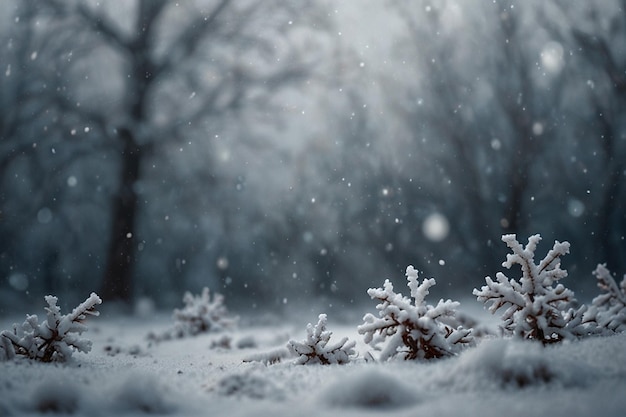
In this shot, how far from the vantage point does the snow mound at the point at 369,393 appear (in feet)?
6.95

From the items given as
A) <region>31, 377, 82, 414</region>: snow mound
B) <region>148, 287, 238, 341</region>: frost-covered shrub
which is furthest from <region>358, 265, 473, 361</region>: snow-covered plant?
<region>148, 287, 238, 341</region>: frost-covered shrub

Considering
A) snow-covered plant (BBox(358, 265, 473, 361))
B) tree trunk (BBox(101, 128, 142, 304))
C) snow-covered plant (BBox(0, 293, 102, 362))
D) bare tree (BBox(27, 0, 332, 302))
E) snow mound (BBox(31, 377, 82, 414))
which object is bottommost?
snow mound (BBox(31, 377, 82, 414))

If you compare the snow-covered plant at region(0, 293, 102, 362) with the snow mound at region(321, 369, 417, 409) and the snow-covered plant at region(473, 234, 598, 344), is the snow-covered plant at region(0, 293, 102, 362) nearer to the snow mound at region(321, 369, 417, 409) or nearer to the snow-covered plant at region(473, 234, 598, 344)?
the snow mound at region(321, 369, 417, 409)

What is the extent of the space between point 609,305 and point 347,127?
1172 centimetres

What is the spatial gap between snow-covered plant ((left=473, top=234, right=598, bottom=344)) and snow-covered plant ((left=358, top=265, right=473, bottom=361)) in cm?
27

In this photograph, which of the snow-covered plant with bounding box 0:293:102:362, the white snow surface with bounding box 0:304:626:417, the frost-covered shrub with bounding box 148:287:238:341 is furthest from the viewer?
the frost-covered shrub with bounding box 148:287:238:341

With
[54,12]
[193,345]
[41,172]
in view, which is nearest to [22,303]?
[41,172]

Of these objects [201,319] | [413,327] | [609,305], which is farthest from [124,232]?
[413,327]

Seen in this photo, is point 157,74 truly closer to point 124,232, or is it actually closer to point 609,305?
point 124,232

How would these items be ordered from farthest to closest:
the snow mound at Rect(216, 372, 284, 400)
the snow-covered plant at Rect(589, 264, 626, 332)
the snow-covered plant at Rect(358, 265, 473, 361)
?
1. the snow-covered plant at Rect(589, 264, 626, 332)
2. the snow-covered plant at Rect(358, 265, 473, 361)
3. the snow mound at Rect(216, 372, 284, 400)

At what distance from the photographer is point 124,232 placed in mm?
13633

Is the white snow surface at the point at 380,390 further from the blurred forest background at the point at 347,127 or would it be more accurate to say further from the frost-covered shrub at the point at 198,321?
the blurred forest background at the point at 347,127

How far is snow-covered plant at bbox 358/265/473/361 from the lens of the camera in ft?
10.0

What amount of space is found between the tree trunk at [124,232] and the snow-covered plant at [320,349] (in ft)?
36.1
